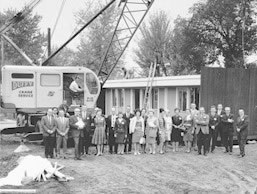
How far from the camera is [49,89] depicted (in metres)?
17.2

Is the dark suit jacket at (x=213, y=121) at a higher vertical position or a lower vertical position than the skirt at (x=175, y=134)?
higher

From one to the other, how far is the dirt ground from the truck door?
2.79 metres

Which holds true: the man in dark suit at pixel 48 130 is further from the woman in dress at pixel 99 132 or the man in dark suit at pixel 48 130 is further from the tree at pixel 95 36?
the tree at pixel 95 36

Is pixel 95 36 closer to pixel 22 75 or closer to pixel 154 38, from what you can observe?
pixel 154 38

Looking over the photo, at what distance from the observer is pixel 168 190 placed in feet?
32.7

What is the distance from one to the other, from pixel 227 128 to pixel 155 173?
13.6 ft

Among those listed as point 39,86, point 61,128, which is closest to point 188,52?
point 39,86

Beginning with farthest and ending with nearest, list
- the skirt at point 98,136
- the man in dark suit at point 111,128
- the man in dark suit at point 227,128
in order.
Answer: the man in dark suit at point 227,128
the man in dark suit at point 111,128
the skirt at point 98,136

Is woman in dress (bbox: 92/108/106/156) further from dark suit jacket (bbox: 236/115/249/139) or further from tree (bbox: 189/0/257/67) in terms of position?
tree (bbox: 189/0/257/67)

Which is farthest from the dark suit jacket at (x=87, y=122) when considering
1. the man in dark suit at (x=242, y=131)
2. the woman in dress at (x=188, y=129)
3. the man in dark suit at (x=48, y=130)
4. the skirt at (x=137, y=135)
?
the man in dark suit at (x=242, y=131)

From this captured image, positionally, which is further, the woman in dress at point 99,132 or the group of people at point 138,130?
the woman in dress at point 99,132

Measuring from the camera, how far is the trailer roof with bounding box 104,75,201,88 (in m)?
19.7

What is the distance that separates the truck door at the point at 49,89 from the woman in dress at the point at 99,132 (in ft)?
12.1

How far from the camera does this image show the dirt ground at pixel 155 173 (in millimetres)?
10039
